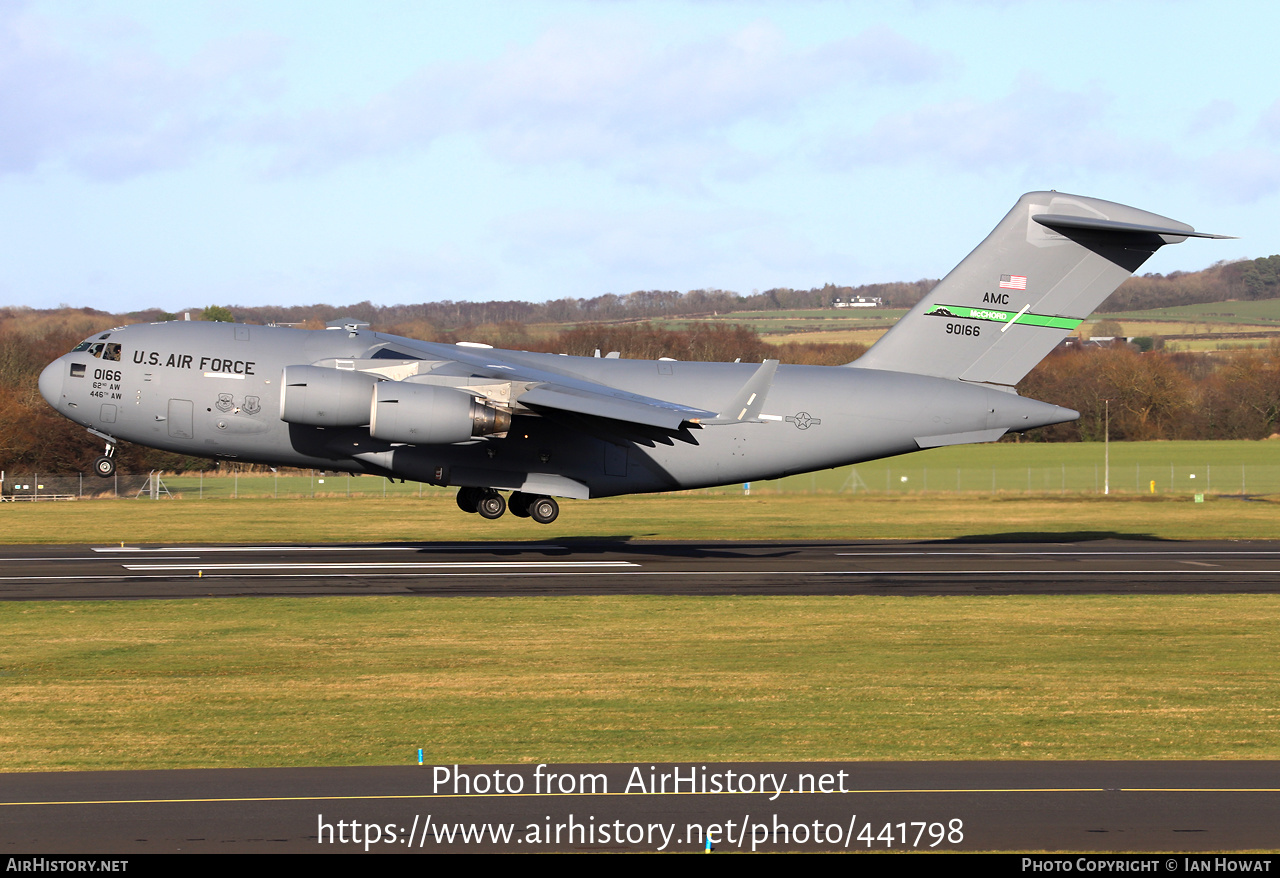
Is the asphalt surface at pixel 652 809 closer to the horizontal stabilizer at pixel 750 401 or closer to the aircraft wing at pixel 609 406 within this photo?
the horizontal stabilizer at pixel 750 401

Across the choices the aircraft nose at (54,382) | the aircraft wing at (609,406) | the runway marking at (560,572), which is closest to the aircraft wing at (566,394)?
the aircraft wing at (609,406)

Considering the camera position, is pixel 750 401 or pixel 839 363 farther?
pixel 839 363

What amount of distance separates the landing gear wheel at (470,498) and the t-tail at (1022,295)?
30.5 feet

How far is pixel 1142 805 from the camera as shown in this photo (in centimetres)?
901

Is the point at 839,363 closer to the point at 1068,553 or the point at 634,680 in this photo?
the point at 1068,553

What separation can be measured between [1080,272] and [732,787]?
21.9 m

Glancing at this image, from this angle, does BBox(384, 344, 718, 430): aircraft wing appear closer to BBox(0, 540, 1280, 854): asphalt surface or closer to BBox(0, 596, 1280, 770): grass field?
BBox(0, 596, 1280, 770): grass field

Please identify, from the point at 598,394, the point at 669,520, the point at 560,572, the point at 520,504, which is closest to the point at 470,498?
the point at 520,504

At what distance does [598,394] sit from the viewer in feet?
80.3

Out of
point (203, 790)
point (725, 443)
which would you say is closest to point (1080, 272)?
point (725, 443)

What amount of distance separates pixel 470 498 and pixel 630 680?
1387cm

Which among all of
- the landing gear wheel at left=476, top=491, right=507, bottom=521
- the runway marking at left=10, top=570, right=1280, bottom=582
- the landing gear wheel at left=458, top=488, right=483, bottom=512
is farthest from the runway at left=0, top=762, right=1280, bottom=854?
the landing gear wheel at left=458, top=488, right=483, bottom=512

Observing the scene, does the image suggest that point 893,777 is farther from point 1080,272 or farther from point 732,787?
point 1080,272

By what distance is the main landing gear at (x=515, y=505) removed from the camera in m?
26.7
